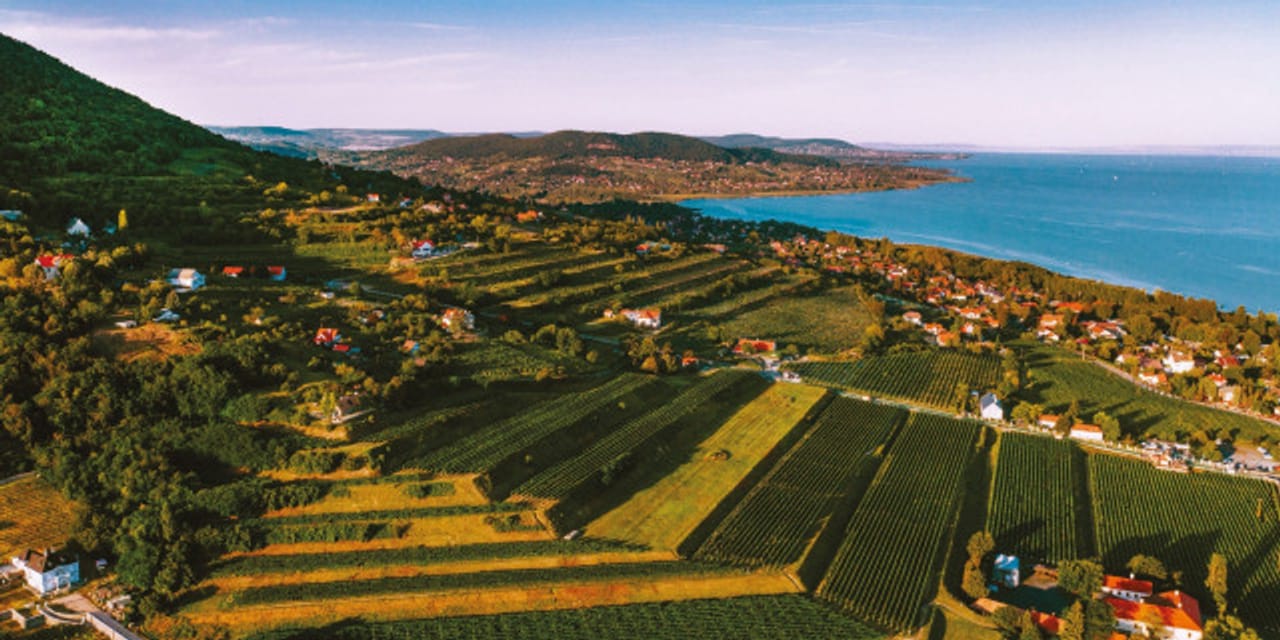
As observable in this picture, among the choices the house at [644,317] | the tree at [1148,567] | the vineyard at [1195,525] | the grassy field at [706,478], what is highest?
A: the house at [644,317]

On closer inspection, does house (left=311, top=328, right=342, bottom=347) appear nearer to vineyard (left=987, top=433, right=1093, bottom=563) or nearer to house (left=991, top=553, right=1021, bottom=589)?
house (left=991, top=553, right=1021, bottom=589)

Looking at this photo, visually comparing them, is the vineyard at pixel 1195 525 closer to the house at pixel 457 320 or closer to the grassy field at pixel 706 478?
the grassy field at pixel 706 478

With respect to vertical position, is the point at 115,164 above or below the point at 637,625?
→ above

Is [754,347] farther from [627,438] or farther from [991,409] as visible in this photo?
[627,438]

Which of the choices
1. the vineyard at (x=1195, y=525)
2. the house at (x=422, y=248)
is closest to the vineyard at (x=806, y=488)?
the vineyard at (x=1195, y=525)

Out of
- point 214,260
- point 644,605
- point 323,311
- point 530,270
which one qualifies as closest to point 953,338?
point 530,270

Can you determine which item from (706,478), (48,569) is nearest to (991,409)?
(706,478)
